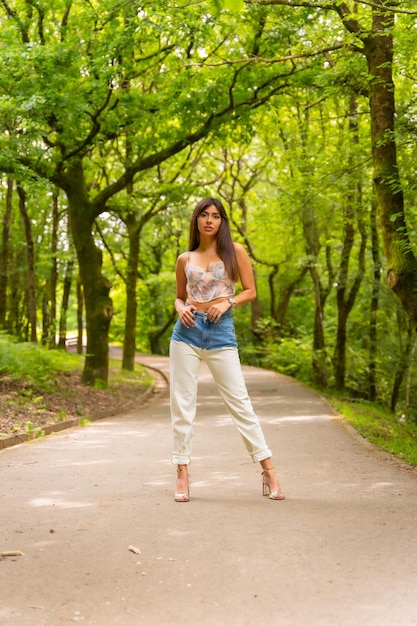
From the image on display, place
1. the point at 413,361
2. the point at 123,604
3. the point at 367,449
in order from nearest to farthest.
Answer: the point at 123,604
the point at 367,449
the point at 413,361

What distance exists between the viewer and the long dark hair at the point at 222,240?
18.4ft

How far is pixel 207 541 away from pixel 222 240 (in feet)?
7.39

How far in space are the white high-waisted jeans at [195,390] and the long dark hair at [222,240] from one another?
609 mm

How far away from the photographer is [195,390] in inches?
221

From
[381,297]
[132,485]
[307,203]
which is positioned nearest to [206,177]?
[381,297]

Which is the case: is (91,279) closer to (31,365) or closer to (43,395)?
(31,365)

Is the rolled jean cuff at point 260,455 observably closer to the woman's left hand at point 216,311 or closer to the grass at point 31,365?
the woman's left hand at point 216,311

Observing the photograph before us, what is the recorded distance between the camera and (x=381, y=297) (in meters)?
20.8

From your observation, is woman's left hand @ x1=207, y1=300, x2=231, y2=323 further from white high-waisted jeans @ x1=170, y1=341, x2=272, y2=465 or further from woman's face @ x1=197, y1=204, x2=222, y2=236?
woman's face @ x1=197, y1=204, x2=222, y2=236

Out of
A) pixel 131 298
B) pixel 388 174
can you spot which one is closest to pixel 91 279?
pixel 131 298

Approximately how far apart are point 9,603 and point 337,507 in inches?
105

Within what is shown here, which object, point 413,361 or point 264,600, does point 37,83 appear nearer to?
point 264,600

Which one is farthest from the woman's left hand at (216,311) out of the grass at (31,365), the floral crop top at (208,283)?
the grass at (31,365)

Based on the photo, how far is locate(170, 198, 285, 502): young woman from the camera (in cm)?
557
